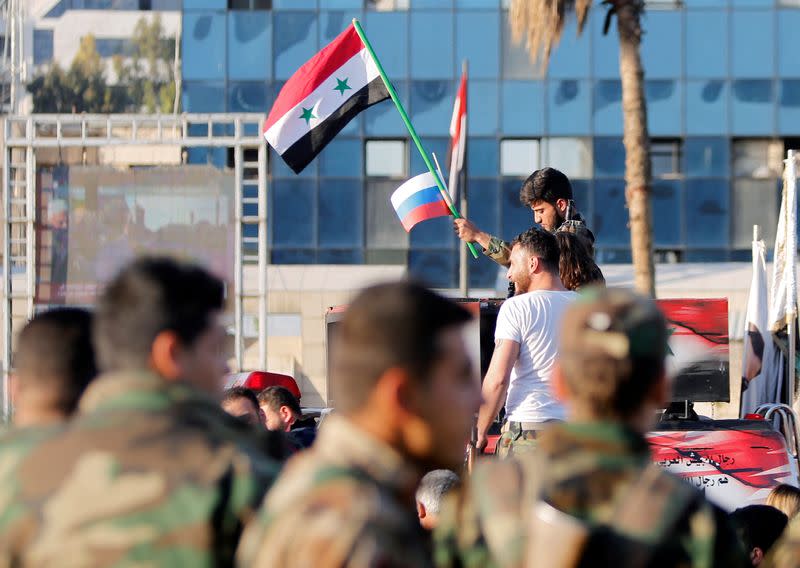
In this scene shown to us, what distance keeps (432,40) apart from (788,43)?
750cm

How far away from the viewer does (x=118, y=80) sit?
96.8ft

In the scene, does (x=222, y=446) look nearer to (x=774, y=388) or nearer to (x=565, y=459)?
(x=565, y=459)

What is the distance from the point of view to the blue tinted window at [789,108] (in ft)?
95.3

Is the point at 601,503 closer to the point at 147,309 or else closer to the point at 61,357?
the point at 147,309

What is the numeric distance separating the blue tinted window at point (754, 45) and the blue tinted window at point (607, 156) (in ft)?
9.79

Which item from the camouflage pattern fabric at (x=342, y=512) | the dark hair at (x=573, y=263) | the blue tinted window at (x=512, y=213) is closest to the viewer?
the camouflage pattern fabric at (x=342, y=512)

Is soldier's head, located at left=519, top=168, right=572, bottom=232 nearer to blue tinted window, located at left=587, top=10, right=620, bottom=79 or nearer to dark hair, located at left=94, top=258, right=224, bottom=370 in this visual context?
dark hair, located at left=94, top=258, right=224, bottom=370

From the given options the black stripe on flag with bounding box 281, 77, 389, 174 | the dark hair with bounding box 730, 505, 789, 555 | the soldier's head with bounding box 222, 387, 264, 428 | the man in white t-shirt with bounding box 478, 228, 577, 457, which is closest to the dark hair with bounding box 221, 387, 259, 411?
the soldier's head with bounding box 222, 387, 264, 428

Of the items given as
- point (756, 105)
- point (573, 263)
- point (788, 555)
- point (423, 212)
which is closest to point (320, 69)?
point (423, 212)

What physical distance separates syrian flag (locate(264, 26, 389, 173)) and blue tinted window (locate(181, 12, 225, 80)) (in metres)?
19.5

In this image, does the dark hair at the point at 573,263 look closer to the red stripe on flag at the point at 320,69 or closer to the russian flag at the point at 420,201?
the russian flag at the point at 420,201

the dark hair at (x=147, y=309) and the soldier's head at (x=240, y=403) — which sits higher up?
the dark hair at (x=147, y=309)

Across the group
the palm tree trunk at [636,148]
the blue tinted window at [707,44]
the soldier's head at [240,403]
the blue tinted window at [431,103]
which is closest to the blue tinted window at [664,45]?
the blue tinted window at [707,44]

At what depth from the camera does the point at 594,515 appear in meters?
2.70
